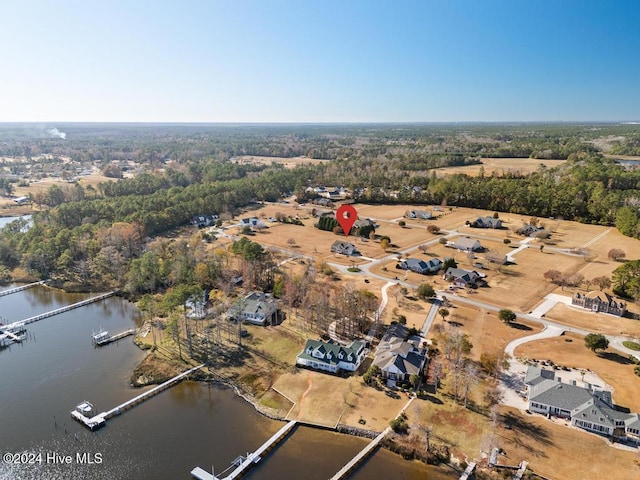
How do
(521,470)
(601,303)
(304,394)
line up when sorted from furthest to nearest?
(601,303), (304,394), (521,470)

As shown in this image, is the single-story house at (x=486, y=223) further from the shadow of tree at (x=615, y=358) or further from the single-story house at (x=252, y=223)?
the shadow of tree at (x=615, y=358)

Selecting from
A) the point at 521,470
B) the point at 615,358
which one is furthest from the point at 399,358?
the point at 615,358

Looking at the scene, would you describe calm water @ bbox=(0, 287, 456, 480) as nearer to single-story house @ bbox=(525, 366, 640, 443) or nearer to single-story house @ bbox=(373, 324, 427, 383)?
single-story house @ bbox=(373, 324, 427, 383)

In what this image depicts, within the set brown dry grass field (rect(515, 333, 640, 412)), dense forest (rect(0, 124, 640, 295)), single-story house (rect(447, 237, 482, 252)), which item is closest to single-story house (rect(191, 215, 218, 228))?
dense forest (rect(0, 124, 640, 295))

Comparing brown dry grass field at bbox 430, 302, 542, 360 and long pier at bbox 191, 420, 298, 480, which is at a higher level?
brown dry grass field at bbox 430, 302, 542, 360

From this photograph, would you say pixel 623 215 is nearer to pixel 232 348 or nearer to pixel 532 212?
pixel 532 212

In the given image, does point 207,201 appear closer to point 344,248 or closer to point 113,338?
point 344,248

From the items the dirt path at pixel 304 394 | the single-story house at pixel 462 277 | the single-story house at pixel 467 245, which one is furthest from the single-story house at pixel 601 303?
the dirt path at pixel 304 394
